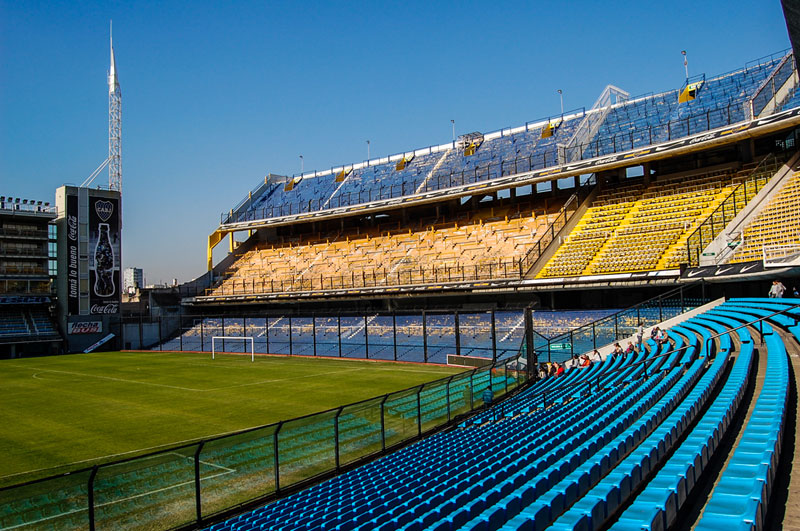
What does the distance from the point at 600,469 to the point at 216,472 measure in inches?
227

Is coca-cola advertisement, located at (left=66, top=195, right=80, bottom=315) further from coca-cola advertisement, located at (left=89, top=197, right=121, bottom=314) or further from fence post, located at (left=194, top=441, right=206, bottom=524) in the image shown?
fence post, located at (left=194, top=441, right=206, bottom=524)

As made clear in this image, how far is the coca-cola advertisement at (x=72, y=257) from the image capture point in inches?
1897

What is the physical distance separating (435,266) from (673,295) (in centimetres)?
1699

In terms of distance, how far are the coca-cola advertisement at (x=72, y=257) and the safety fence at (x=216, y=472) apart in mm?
42792

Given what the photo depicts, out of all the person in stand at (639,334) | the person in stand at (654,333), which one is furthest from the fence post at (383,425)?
the person in stand at (654,333)

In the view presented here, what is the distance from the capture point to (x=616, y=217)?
3453cm

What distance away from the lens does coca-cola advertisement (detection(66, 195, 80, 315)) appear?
48188 millimetres

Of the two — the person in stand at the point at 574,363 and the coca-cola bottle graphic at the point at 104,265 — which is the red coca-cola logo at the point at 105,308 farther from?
the person in stand at the point at 574,363

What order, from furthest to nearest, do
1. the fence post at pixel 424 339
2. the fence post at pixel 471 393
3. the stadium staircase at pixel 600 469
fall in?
the fence post at pixel 424 339 < the fence post at pixel 471 393 < the stadium staircase at pixel 600 469

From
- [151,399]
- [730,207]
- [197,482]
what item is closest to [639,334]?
[730,207]

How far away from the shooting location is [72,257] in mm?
48812

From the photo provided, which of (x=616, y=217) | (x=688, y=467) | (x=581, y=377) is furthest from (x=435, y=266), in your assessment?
(x=688, y=467)

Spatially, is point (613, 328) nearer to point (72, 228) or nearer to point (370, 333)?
point (370, 333)

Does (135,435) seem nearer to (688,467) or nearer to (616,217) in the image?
(688,467)
